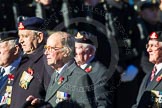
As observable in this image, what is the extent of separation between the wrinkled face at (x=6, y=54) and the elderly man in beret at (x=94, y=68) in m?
0.73

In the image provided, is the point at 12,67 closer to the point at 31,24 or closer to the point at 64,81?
the point at 31,24

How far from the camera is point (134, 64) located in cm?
728

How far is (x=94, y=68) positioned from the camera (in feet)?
19.6

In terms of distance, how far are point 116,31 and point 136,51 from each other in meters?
0.36

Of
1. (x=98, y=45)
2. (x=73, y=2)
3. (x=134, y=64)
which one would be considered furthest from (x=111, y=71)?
(x=73, y=2)

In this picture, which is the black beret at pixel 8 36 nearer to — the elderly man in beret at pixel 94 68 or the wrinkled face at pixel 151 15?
the elderly man in beret at pixel 94 68

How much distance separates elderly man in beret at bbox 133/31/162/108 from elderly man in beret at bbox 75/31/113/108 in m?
0.34

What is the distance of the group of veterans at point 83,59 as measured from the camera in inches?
196

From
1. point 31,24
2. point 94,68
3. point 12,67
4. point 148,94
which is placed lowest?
point 148,94

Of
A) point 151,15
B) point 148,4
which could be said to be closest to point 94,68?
point 151,15

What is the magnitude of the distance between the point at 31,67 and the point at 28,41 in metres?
0.27

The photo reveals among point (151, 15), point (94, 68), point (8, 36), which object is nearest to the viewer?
point (8, 36)

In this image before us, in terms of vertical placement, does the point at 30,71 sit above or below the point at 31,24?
below

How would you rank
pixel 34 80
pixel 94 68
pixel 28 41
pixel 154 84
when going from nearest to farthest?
pixel 34 80, pixel 28 41, pixel 154 84, pixel 94 68
